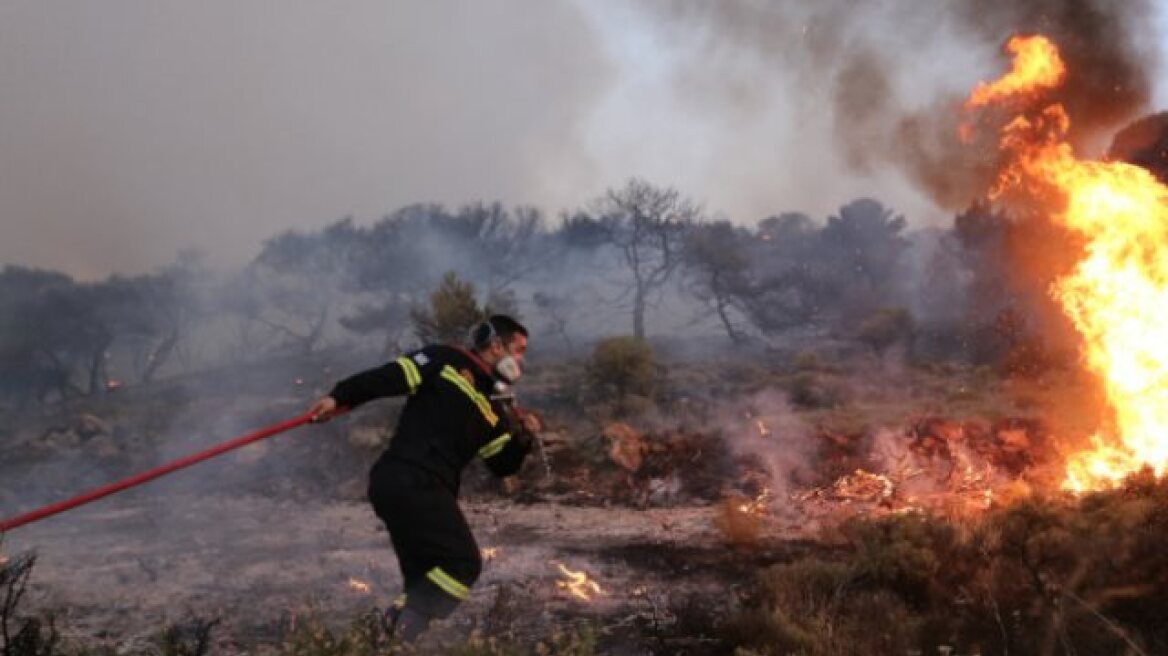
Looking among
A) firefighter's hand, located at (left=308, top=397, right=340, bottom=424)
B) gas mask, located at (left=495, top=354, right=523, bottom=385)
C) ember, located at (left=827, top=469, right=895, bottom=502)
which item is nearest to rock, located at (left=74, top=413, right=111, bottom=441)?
ember, located at (left=827, top=469, right=895, bottom=502)

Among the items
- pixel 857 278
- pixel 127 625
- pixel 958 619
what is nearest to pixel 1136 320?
pixel 958 619

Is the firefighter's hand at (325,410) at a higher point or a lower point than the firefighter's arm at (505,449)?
higher

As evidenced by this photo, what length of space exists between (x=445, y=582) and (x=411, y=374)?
3.58 feet

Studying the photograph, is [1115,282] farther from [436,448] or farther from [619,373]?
[619,373]

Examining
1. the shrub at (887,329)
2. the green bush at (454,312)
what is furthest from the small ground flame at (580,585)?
the shrub at (887,329)

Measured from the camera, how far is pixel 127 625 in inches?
221

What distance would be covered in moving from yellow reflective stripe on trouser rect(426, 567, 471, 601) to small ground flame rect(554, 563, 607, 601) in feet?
7.04

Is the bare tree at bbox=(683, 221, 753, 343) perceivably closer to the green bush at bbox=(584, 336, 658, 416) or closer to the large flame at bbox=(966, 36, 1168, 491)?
the green bush at bbox=(584, 336, 658, 416)

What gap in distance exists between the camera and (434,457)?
4.23 meters

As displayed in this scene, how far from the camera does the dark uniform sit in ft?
13.2

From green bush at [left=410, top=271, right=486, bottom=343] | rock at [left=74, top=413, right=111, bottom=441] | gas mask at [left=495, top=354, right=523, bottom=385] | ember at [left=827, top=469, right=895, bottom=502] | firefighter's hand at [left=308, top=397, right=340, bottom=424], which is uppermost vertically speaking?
green bush at [left=410, top=271, right=486, bottom=343]

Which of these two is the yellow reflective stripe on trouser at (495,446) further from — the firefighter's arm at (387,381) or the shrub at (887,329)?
the shrub at (887,329)

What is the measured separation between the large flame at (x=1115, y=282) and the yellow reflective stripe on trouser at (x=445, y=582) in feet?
21.4

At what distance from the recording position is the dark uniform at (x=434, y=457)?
4012mm
